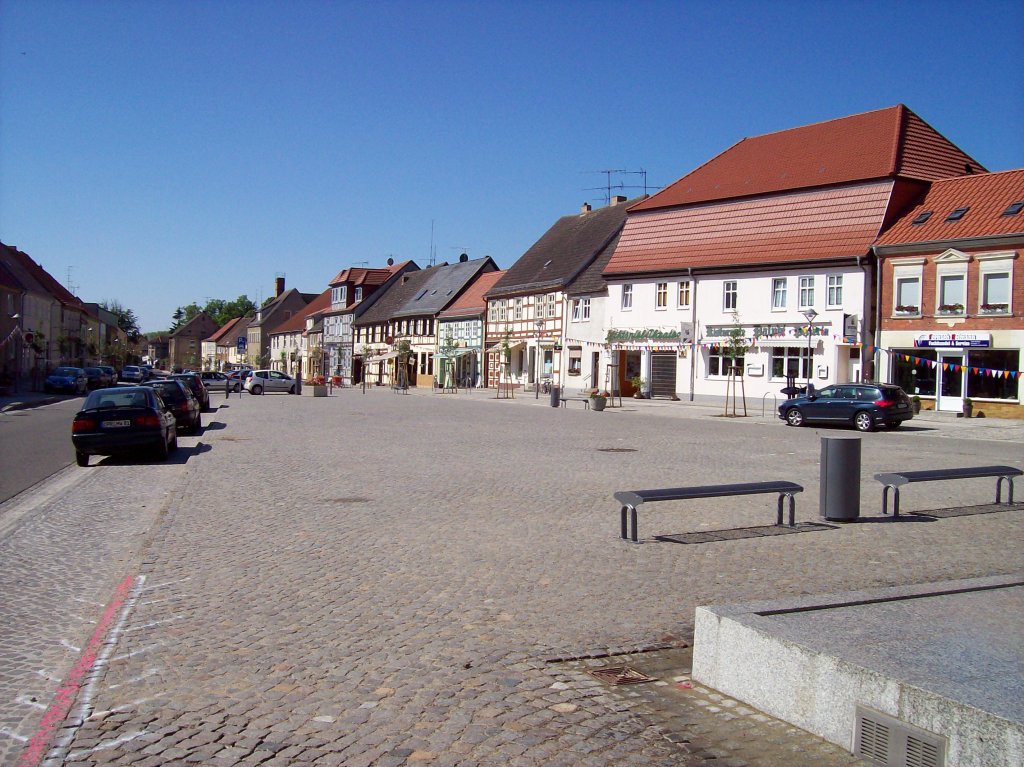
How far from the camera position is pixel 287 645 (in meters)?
6.12

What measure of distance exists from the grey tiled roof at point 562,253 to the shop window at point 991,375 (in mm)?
25584

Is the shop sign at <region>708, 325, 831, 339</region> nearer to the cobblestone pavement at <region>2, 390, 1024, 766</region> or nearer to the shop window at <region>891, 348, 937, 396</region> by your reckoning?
the shop window at <region>891, 348, 937, 396</region>

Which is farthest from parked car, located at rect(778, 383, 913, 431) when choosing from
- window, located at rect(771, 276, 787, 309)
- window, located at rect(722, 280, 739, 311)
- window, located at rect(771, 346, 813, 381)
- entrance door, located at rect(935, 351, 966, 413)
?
window, located at rect(722, 280, 739, 311)

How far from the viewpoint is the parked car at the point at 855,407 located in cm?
2941

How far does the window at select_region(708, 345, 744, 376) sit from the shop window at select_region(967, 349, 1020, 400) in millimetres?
10992

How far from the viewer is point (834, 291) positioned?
40.5 m

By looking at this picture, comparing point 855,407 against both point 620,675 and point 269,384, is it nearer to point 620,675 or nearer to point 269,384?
point 620,675

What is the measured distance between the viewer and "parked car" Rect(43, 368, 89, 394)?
168 feet

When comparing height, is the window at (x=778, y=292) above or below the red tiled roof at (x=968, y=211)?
below

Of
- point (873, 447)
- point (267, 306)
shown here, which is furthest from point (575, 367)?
point (267, 306)

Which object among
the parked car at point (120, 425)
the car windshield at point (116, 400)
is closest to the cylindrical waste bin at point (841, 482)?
the parked car at point (120, 425)

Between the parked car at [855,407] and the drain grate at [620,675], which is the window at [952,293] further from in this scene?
the drain grate at [620,675]

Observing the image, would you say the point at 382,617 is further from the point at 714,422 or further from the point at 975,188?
the point at 975,188

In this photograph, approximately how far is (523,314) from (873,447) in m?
41.3
